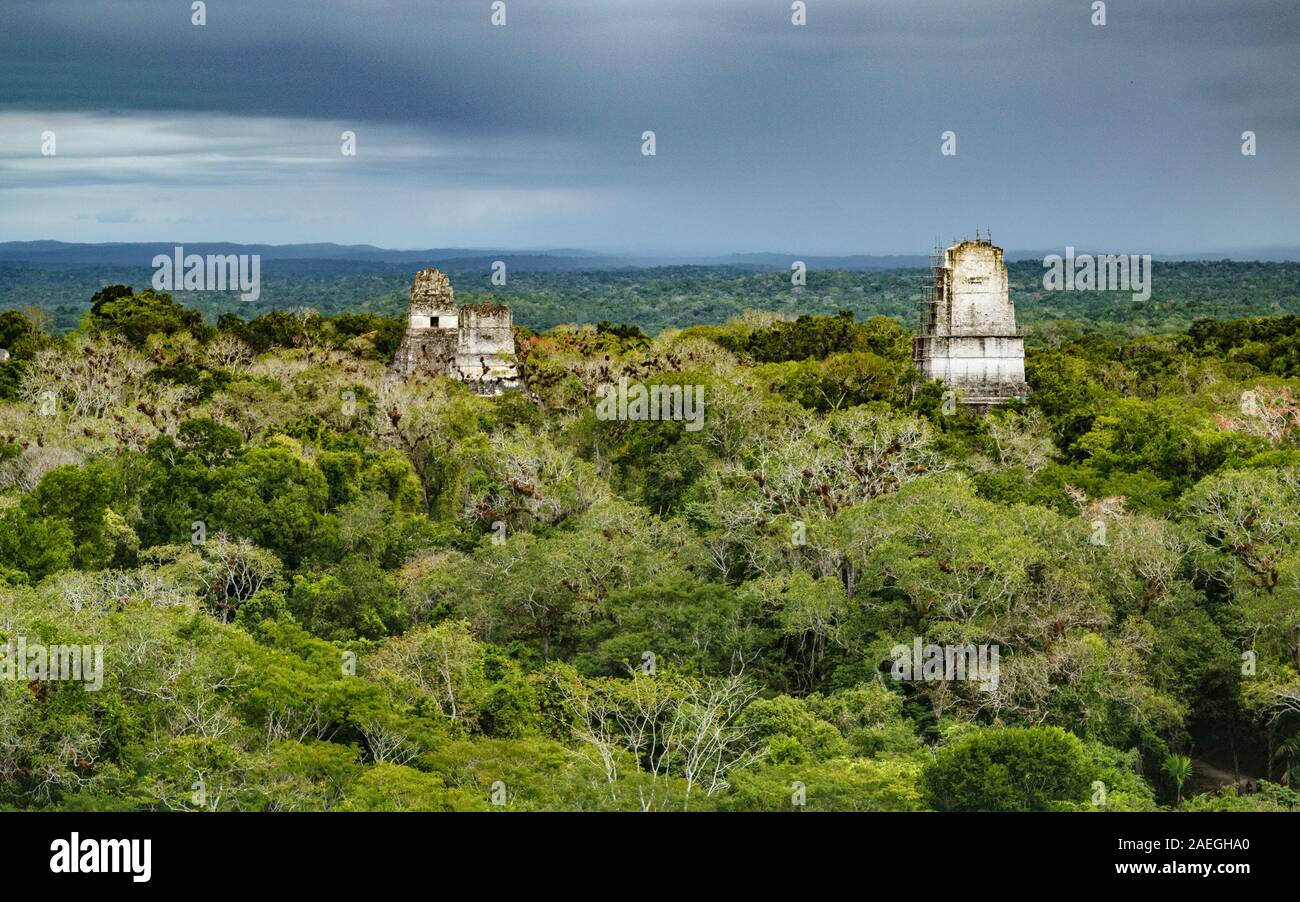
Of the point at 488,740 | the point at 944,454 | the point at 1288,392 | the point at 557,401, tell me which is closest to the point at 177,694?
the point at 488,740

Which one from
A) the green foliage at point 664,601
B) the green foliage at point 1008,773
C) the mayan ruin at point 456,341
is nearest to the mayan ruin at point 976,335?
the green foliage at point 664,601

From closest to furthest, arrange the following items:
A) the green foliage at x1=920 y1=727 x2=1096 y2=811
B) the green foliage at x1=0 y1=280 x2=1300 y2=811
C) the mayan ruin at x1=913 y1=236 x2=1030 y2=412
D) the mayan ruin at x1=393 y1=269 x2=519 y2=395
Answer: the green foliage at x1=920 y1=727 x2=1096 y2=811, the green foliage at x1=0 y1=280 x2=1300 y2=811, the mayan ruin at x1=913 y1=236 x2=1030 y2=412, the mayan ruin at x1=393 y1=269 x2=519 y2=395

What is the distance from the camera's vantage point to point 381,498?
3506 centimetres

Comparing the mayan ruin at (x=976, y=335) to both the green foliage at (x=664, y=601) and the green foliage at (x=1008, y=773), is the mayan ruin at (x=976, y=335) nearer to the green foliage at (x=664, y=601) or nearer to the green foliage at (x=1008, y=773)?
the green foliage at (x=664, y=601)

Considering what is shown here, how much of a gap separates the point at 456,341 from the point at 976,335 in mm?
17016

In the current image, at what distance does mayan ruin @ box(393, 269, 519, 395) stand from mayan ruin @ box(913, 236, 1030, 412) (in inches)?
538

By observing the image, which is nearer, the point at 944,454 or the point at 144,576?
the point at 144,576

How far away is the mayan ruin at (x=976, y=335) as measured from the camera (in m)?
44.2

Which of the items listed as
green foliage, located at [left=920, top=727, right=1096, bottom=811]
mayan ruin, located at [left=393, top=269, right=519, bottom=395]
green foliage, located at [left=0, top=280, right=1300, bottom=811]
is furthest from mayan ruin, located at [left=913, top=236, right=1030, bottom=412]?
green foliage, located at [left=920, top=727, right=1096, bottom=811]

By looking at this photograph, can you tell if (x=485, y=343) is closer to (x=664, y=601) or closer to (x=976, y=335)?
(x=976, y=335)

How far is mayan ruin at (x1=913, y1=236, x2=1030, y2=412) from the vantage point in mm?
44250

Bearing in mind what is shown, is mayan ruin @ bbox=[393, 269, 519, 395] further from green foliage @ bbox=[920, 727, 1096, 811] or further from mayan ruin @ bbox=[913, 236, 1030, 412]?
green foliage @ bbox=[920, 727, 1096, 811]
